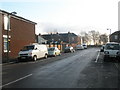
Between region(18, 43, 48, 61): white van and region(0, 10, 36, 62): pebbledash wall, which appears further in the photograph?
region(0, 10, 36, 62): pebbledash wall

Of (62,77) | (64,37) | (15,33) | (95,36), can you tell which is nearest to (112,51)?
(62,77)

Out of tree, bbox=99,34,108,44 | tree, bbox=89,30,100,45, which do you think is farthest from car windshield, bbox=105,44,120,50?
tree, bbox=89,30,100,45

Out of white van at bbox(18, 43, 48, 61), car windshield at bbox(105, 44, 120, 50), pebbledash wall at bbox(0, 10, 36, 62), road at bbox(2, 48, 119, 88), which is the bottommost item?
road at bbox(2, 48, 119, 88)

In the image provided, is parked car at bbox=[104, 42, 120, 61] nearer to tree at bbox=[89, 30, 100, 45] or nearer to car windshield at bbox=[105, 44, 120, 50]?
car windshield at bbox=[105, 44, 120, 50]

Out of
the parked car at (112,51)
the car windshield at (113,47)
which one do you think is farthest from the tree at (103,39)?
the parked car at (112,51)

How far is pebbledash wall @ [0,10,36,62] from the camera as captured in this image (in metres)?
28.2

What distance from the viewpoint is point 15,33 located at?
105ft

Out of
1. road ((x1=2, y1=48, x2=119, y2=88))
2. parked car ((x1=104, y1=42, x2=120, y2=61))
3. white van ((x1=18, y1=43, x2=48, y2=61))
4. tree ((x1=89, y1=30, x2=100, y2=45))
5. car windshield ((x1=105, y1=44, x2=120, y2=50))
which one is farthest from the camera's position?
tree ((x1=89, y1=30, x2=100, y2=45))

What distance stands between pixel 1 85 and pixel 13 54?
2209 cm

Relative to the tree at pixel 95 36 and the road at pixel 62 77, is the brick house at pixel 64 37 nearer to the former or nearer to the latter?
the tree at pixel 95 36

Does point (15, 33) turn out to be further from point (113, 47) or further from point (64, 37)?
point (64, 37)

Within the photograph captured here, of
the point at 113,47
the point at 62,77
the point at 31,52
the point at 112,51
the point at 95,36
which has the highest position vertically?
the point at 95,36

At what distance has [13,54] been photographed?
31172 mm

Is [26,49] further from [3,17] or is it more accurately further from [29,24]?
[29,24]
